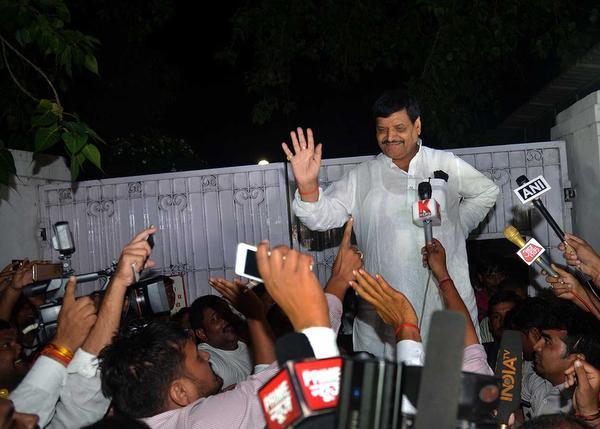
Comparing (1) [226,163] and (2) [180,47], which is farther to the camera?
(1) [226,163]

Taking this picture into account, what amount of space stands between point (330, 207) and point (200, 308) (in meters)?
1.47

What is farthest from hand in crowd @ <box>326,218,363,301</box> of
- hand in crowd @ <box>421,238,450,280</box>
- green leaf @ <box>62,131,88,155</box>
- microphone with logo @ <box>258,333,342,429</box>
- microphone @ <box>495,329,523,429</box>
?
green leaf @ <box>62,131,88,155</box>

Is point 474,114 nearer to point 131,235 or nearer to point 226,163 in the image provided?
point 131,235

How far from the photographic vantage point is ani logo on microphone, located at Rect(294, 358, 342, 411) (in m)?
1.42

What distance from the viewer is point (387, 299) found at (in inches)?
98.3

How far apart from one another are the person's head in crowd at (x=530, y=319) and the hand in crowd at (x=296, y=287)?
260cm

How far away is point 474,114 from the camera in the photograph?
36.8 feet

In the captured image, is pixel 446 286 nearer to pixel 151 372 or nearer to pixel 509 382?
pixel 509 382

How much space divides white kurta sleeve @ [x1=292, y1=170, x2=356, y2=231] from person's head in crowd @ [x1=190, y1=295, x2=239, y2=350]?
3.90 feet

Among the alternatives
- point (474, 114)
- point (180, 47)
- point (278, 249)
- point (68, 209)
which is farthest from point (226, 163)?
point (278, 249)

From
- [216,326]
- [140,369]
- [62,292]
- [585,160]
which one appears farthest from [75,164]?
[585,160]

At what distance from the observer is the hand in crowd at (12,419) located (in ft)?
6.84

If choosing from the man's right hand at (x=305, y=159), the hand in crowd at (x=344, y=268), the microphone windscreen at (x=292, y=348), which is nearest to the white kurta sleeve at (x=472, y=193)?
the man's right hand at (x=305, y=159)

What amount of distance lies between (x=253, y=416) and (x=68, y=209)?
410cm
